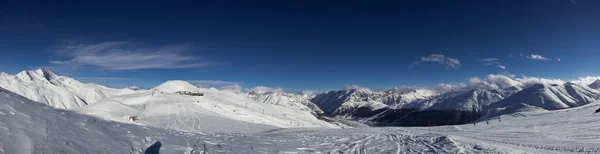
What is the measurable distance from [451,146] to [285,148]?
29.9 ft

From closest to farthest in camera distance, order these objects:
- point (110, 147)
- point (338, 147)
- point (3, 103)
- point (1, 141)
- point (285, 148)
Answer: point (1, 141) → point (3, 103) → point (110, 147) → point (285, 148) → point (338, 147)

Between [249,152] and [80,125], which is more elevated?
[80,125]

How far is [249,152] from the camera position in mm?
13781

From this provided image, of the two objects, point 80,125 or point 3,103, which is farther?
point 80,125

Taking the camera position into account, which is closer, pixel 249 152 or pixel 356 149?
pixel 249 152

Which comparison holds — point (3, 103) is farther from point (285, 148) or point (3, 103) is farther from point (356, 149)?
point (356, 149)

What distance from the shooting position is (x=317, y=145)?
17359 mm

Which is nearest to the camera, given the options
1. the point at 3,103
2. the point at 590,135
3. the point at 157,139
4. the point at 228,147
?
the point at 3,103

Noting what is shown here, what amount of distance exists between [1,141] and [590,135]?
110 feet

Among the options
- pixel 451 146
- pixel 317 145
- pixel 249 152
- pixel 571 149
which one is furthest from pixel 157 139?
pixel 571 149

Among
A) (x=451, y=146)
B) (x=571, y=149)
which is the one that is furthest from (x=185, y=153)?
(x=571, y=149)

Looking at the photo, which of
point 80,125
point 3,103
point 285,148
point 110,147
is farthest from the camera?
point 285,148

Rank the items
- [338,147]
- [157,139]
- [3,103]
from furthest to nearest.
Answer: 1. [338,147]
2. [157,139]
3. [3,103]

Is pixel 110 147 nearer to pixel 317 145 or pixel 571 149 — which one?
pixel 317 145
